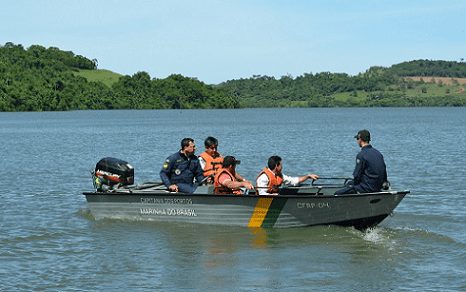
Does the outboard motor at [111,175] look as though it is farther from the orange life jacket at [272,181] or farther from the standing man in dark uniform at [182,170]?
the orange life jacket at [272,181]

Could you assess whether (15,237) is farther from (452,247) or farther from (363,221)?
(452,247)

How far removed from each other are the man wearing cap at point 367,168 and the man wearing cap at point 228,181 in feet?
6.93

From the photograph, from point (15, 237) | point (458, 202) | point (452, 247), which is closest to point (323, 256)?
point (452, 247)

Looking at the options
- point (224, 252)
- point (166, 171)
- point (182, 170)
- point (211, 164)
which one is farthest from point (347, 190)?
point (166, 171)

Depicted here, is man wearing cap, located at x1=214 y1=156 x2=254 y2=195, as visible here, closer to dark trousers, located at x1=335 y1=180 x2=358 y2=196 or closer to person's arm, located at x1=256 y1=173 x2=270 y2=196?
person's arm, located at x1=256 y1=173 x2=270 y2=196

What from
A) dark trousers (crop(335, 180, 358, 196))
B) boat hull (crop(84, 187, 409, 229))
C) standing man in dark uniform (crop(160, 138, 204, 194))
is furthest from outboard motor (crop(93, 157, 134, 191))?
dark trousers (crop(335, 180, 358, 196))

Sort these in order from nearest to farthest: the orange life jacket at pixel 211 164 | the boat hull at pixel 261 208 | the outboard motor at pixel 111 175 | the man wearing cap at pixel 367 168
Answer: the man wearing cap at pixel 367 168 < the boat hull at pixel 261 208 < the orange life jacket at pixel 211 164 < the outboard motor at pixel 111 175

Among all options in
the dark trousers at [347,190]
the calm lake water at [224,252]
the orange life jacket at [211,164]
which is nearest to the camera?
the calm lake water at [224,252]

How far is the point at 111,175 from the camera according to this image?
20047 mm

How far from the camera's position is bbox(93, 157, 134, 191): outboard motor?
20.0 metres

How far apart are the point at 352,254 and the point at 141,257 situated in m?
3.82

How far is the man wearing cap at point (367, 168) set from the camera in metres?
16.9

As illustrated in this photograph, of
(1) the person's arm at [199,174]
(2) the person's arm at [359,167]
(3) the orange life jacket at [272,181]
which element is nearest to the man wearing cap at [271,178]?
(3) the orange life jacket at [272,181]

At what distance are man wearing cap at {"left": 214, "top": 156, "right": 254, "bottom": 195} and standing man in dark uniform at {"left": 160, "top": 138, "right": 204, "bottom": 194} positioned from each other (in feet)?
2.80
